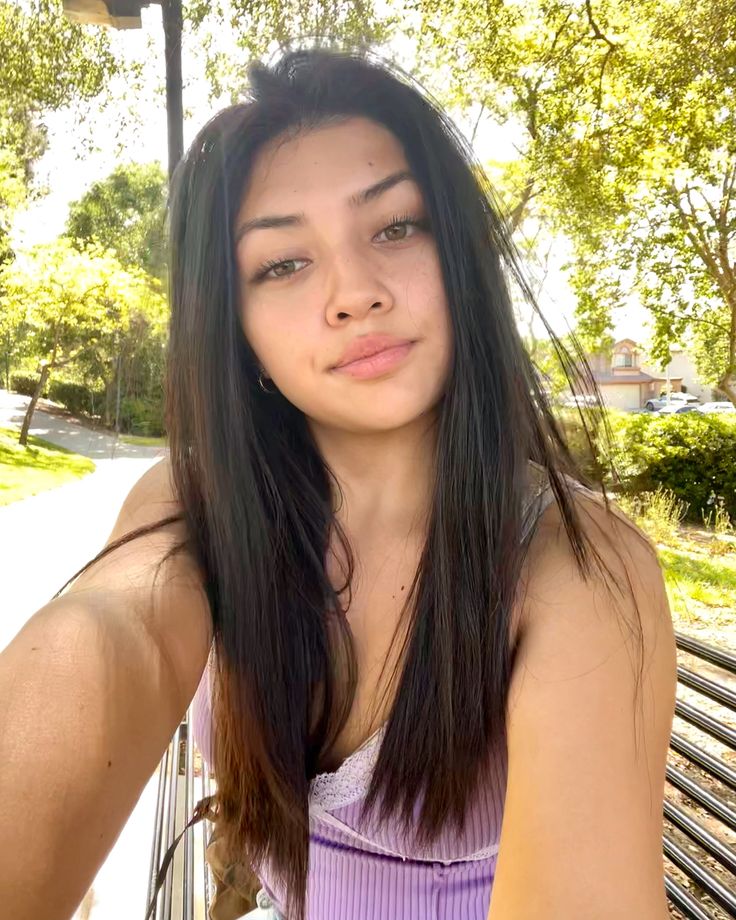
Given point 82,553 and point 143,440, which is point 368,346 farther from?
point 82,553

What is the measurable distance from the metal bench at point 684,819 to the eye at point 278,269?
877 mm

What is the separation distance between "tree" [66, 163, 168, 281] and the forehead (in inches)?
10.6

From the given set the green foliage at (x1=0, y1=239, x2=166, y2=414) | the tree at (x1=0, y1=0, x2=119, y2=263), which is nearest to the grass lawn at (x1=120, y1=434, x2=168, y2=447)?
the tree at (x1=0, y1=0, x2=119, y2=263)

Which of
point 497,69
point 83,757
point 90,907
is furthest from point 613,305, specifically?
point 83,757

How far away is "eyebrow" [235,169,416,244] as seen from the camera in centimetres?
103

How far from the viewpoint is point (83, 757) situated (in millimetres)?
697

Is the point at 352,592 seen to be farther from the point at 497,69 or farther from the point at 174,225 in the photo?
the point at 497,69

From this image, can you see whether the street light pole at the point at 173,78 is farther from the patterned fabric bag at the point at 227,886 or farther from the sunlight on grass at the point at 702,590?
the sunlight on grass at the point at 702,590

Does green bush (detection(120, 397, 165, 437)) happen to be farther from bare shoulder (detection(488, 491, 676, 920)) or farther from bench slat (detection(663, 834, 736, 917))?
bench slat (detection(663, 834, 736, 917))

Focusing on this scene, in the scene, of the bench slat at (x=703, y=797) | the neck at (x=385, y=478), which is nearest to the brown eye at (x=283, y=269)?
the neck at (x=385, y=478)

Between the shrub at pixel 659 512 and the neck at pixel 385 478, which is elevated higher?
the neck at pixel 385 478

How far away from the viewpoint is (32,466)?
37.7ft

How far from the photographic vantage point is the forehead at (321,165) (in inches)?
40.3

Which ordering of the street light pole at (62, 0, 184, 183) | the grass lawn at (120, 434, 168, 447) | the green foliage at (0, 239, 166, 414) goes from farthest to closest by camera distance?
the green foliage at (0, 239, 166, 414), the street light pole at (62, 0, 184, 183), the grass lawn at (120, 434, 168, 447)
